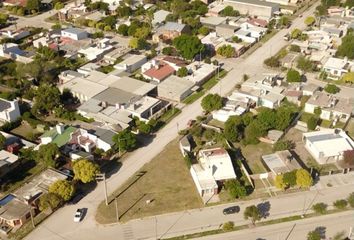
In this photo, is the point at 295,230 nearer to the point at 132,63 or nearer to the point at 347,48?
the point at 132,63

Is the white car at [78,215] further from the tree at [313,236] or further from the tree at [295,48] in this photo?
the tree at [295,48]

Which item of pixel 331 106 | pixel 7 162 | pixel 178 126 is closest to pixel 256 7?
pixel 331 106

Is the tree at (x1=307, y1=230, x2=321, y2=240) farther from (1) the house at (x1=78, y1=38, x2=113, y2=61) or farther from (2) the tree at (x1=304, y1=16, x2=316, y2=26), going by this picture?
→ (2) the tree at (x1=304, y1=16, x2=316, y2=26)

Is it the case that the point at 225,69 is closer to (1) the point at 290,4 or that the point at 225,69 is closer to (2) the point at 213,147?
(2) the point at 213,147

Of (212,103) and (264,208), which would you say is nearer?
(264,208)

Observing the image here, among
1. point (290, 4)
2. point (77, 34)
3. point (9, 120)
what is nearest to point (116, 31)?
point (77, 34)

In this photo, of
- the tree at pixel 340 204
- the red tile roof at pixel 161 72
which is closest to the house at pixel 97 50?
the red tile roof at pixel 161 72

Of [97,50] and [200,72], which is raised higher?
[97,50]

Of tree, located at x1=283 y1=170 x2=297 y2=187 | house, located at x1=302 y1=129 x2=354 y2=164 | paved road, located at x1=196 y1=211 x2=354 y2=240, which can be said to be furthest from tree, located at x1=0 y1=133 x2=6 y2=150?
house, located at x1=302 y1=129 x2=354 y2=164
